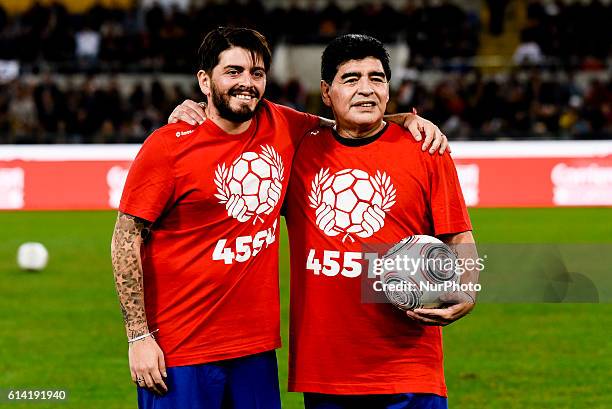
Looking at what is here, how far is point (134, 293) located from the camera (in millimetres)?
4691

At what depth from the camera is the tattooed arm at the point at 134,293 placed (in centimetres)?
466

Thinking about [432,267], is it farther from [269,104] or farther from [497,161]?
[497,161]

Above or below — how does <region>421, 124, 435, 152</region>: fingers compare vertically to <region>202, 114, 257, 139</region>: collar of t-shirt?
below

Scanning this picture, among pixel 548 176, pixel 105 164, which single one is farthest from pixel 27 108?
pixel 548 176

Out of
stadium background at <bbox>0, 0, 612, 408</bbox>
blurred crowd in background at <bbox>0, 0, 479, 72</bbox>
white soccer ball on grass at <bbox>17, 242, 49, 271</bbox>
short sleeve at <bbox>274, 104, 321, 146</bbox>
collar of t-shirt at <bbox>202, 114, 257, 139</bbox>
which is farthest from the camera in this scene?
blurred crowd in background at <bbox>0, 0, 479, 72</bbox>

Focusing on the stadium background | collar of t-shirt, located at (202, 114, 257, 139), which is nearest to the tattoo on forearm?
collar of t-shirt, located at (202, 114, 257, 139)

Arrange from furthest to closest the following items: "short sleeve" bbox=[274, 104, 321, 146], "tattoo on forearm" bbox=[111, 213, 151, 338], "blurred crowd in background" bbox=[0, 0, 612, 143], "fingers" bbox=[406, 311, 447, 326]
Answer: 1. "blurred crowd in background" bbox=[0, 0, 612, 143]
2. "short sleeve" bbox=[274, 104, 321, 146]
3. "tattoo on forearm" bbox=[111, 213, 151, 338]
4. "fingers" bbox=[406, 311, 447, 326]

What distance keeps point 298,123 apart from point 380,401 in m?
1.33

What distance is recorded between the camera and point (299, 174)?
4.90 metres

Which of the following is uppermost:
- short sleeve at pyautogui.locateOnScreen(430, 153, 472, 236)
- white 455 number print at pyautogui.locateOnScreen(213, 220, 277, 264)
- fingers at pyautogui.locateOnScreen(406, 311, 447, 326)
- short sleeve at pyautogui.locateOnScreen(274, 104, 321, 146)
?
short sleeve at pyautogui.locateOnScreen(274, 104, 321, 146)

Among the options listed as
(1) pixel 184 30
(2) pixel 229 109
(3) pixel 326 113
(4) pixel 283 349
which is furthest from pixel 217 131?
(1) pixel 184 30

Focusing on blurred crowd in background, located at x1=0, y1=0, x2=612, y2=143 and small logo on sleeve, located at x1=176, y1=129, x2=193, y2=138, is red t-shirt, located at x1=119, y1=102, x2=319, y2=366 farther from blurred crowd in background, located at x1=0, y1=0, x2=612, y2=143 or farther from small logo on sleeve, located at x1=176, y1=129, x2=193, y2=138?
blurred crowd in background, located at x1=0, y1=0, x2=612, y2=143

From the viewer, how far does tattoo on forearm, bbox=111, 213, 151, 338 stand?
15.4ft

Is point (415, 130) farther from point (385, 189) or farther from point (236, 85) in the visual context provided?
point (236, 85)
